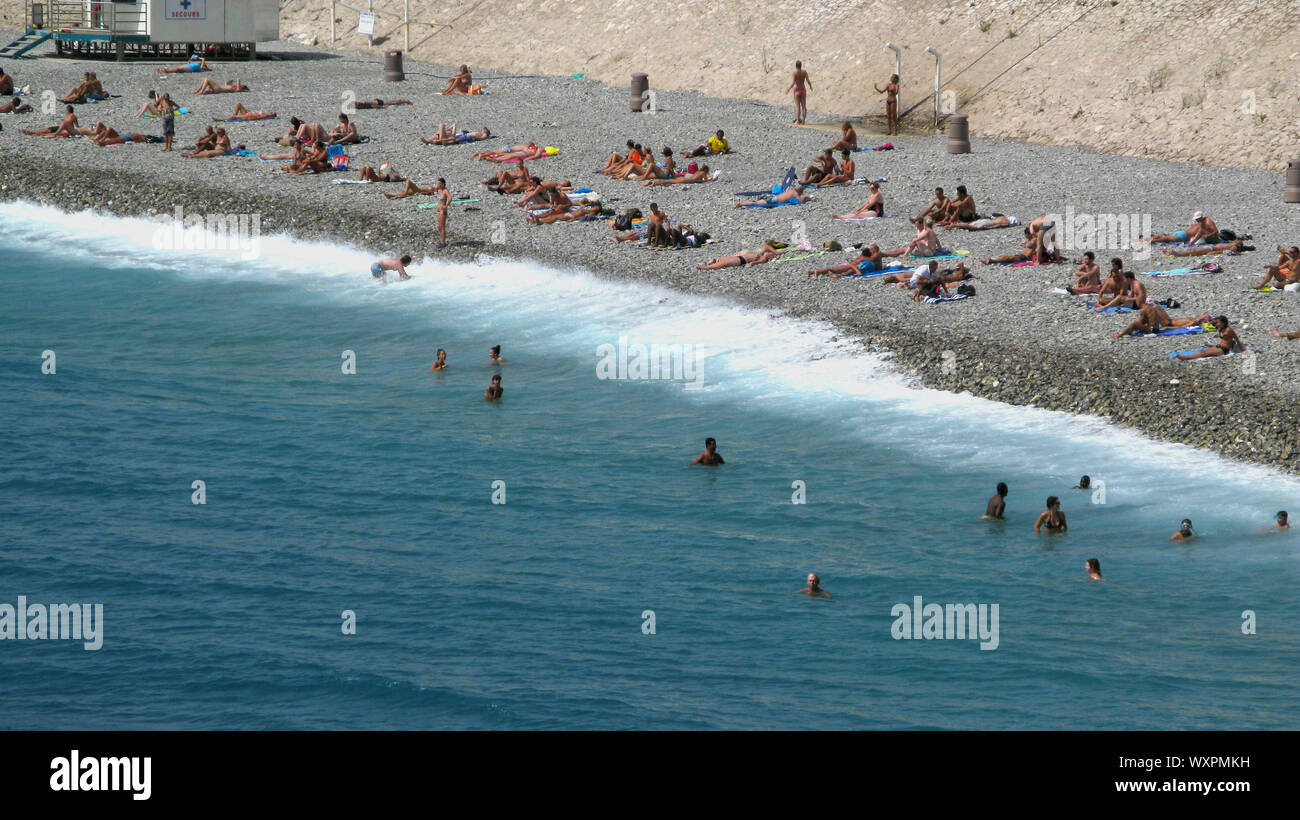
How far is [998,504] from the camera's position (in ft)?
74.0

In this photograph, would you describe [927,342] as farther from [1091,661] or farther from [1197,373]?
[1091,661]

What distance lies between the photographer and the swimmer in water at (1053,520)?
2200cm

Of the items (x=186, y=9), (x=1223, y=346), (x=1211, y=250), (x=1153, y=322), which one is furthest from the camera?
(x=186, y=9)

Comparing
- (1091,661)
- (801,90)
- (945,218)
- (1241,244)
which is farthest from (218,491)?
(801,90)

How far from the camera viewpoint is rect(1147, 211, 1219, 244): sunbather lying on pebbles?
1313 inches

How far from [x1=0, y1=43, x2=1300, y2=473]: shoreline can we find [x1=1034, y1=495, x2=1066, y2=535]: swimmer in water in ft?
12.7

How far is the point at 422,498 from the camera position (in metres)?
24.1

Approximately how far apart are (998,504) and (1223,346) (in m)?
6.88

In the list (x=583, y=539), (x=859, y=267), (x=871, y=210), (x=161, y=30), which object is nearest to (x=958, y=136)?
(x=871, y=210)

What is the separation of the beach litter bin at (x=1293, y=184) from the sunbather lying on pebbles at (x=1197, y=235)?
3920 millimetres

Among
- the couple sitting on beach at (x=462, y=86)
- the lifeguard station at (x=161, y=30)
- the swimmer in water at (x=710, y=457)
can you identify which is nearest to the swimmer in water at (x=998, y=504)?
the swimmer in water at (x=710, y=457)

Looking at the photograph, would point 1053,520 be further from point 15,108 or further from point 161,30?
point 161,30

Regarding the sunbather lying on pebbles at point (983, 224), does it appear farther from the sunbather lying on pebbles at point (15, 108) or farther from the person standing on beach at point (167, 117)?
the sunbather lying on pebbles at point (15, 108)

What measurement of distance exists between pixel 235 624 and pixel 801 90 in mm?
31289
